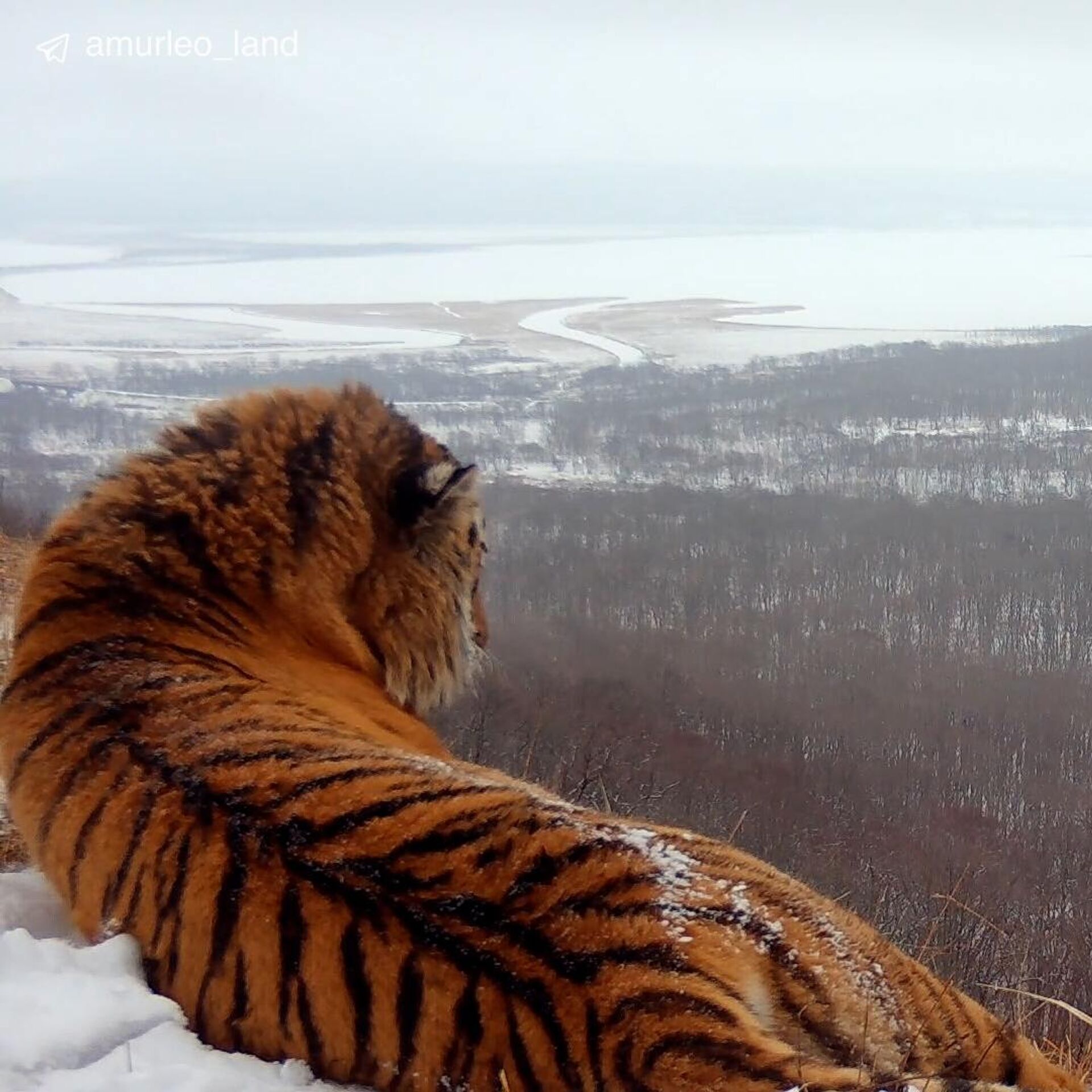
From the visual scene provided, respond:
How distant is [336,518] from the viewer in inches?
145

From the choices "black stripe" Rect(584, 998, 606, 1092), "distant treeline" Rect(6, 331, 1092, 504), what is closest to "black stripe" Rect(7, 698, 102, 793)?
"black stripe" Rect(584, 998, 606, 1092)

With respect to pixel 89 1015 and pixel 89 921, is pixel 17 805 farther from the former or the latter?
pixel 89 1015

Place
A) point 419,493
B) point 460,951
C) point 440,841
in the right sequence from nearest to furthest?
point 460,951 < point 440,841 < point 419,493

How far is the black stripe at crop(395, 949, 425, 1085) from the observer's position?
1.86 metres

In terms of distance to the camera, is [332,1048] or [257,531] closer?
[332,1048]

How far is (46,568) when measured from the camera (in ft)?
10.8

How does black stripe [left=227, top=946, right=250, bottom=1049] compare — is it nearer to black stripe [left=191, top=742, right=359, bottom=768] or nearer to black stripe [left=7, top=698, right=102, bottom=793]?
black stripe [left=191, top=742, right=359, bottom=768]

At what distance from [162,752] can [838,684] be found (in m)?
34.1

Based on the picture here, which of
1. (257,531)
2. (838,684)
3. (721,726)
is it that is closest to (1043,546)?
(838,684)

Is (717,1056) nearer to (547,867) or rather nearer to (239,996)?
(547,867)

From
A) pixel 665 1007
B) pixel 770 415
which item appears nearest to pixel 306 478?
pixel 665 1007

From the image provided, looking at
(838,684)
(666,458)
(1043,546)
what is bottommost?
(838,684)

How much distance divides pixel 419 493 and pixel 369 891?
204cm

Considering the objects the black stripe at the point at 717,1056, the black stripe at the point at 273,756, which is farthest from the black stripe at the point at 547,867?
the black stripe at the point at 273,756
